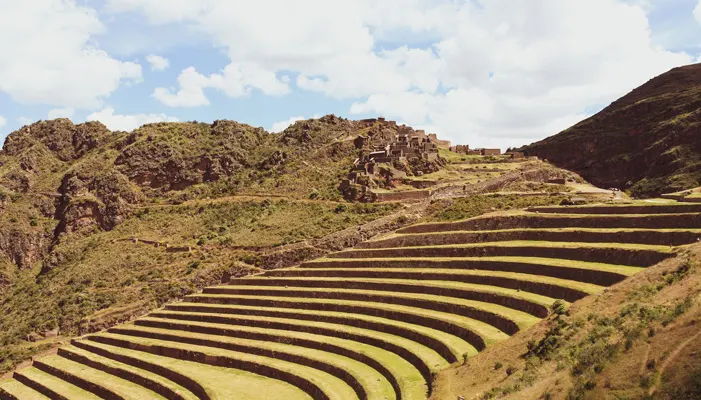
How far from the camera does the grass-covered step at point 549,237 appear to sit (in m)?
19.4

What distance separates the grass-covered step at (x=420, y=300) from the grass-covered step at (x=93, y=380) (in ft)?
25.8

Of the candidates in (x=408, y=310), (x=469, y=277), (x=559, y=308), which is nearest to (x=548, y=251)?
(x=469, y=277)

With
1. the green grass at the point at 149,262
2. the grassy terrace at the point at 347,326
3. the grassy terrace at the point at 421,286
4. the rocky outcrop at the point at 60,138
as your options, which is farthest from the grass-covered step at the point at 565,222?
the rocky outcrop at the point at 60,138

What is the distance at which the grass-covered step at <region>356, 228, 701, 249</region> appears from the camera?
63.5 feet

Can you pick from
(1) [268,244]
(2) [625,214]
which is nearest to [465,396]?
(2) [625,214]

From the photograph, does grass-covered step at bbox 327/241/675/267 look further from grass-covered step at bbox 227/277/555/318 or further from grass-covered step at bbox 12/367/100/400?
grass-covered step at bbox 12/367/100/400

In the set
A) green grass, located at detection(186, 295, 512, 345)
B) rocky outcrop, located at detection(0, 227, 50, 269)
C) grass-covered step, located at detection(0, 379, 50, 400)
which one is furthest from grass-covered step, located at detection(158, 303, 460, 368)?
rocky outcrop, located at detection(0, 227, 50, 269)

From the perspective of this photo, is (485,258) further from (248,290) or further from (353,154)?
(353,154)

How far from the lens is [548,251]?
74.6 ft

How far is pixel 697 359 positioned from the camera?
10.7 metres

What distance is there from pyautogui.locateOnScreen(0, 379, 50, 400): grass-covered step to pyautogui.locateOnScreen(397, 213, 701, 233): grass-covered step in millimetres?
20806

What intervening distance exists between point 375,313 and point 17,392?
63.4ft

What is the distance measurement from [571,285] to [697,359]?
8.11 metres

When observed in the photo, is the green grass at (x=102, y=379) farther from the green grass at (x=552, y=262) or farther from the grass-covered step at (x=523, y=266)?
the green grass at (x=552, y=262)
